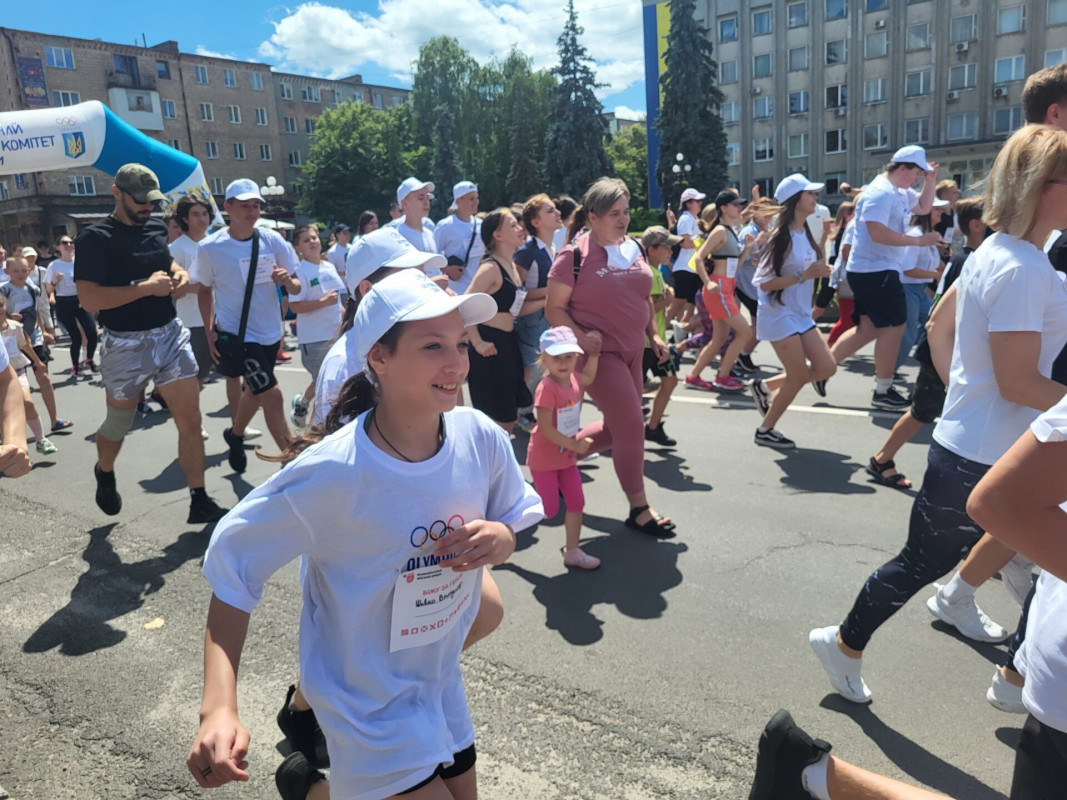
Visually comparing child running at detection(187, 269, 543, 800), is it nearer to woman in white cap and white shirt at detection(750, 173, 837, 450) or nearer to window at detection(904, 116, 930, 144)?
woman in white cap and white shirt at detection(750, 173, 837, 450)

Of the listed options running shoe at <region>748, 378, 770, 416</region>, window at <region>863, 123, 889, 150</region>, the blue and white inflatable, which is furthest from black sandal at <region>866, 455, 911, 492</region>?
window at <region>863, 123, 889, 150</region>

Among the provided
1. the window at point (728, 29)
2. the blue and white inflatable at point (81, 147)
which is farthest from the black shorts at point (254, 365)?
the window at point (728, 29)

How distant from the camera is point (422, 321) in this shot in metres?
1.96

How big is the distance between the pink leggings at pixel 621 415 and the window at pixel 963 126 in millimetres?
53932

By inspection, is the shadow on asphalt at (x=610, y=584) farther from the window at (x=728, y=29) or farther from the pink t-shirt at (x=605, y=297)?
the window at (x=728, y=29)

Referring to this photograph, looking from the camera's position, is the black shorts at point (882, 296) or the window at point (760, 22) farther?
the window at point (760, 22)

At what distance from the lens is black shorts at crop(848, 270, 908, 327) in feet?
23.7

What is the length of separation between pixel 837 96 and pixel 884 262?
175ft

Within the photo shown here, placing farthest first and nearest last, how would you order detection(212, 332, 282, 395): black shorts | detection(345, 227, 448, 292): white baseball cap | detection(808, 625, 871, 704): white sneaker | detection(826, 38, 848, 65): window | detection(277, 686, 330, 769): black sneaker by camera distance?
detection(826, 38, 848, 65): window, detection(212, 332, 282, 395): black shorts, detection(345, 227, 448, 292): white baseball cap, detection(808, 625, 871, 704): white sneaker, detection(277, 686, 330, 769): black sneaker

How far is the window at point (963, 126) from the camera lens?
164ft

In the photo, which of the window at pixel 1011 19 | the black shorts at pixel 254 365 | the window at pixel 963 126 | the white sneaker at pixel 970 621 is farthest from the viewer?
the window at pixel 963 126

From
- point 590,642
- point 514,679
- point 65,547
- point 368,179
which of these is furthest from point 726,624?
point 368,179

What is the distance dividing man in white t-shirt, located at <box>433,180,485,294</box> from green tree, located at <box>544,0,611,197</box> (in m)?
48.0

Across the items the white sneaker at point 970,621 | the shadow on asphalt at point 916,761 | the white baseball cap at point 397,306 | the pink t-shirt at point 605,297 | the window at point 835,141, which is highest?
the window at point 835,141
